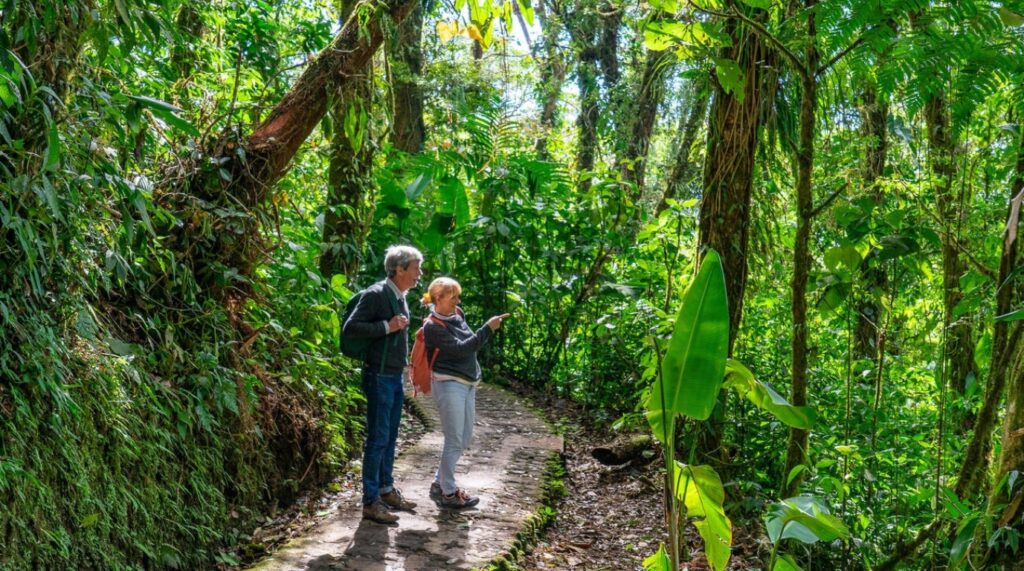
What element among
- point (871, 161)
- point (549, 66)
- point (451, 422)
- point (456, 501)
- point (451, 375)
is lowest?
point (456, 501)

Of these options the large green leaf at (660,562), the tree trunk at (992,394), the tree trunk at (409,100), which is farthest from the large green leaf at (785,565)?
the tree trunk at (409,100)

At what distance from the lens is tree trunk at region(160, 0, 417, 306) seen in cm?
564

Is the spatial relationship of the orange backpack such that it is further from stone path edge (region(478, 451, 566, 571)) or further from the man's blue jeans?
stone path edge (region(478, 451, 566, 571))

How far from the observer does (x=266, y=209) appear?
6.27 meters

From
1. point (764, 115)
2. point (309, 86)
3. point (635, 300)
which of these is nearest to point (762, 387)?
point (764, 115)

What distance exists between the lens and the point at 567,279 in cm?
1084

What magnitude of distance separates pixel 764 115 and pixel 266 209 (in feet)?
11.8

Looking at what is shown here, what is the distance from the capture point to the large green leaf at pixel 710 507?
3.71 metres

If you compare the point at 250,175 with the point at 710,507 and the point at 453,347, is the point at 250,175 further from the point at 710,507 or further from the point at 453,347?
the point at 710,507

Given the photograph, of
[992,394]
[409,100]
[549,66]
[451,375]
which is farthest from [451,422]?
[549,66]

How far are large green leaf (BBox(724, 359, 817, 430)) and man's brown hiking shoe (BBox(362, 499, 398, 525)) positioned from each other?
2.68 m

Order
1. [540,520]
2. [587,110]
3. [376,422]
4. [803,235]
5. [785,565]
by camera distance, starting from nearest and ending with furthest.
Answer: [785,565]
[803,235]
[376,422]
[540,520]
[587,110]

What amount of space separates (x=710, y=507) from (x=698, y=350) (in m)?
0.75

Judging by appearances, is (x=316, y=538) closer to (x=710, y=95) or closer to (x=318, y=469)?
(x=318, y=469)
